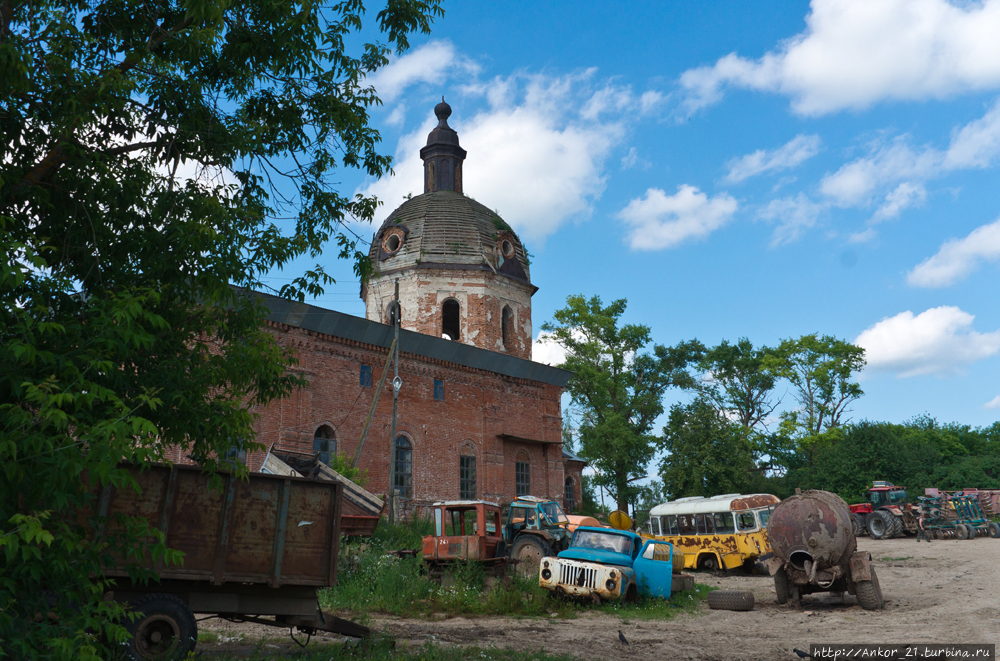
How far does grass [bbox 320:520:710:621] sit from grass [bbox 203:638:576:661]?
2.98m

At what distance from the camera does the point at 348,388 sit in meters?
23.3

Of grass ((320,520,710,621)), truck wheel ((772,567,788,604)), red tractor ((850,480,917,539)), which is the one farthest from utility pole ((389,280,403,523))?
red tractor ((850,480,917,539))

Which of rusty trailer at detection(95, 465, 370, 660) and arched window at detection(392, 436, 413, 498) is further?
arched window at detection(392, 436, 413, 498)

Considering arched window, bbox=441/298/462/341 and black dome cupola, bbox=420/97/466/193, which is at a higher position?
black dome cupola, bbox=420/97/466/193

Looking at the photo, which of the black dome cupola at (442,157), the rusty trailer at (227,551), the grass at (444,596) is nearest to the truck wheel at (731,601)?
the grass at (444,596)

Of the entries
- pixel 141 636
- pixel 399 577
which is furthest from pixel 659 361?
pixel 141 636

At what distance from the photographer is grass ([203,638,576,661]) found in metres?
7.74

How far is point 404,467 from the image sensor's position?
24.7 m

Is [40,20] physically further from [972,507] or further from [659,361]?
[659,361]

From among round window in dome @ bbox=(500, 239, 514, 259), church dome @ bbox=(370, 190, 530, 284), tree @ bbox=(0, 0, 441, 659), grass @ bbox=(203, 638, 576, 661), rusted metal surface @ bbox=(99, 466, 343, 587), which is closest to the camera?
tree @ bbox=(0, 0, 441, 659)

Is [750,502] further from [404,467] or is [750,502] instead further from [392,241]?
[392,241]

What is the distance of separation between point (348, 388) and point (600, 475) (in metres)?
18.4

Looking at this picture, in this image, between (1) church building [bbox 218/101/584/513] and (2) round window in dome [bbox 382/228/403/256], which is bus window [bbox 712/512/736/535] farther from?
(2) round window in dome [bbox 382/228/403/256]

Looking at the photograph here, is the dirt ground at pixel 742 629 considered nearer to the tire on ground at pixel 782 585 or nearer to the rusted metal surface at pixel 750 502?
the tire on ground at pixel 782 585
